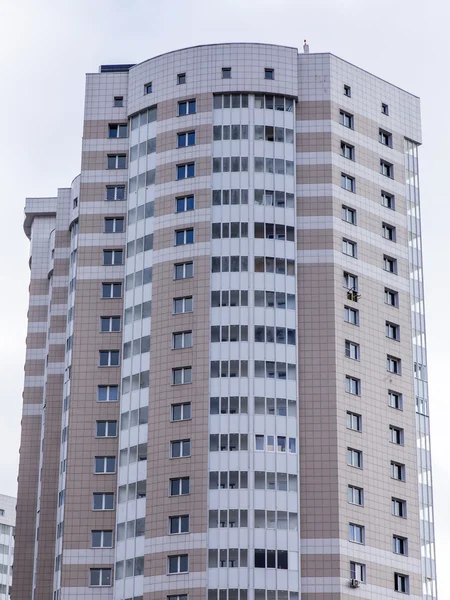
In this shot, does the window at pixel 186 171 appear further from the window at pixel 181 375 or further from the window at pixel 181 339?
the window at pixel 181 375

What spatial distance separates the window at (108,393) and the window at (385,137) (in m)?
28.1

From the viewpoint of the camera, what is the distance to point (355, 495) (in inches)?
3383

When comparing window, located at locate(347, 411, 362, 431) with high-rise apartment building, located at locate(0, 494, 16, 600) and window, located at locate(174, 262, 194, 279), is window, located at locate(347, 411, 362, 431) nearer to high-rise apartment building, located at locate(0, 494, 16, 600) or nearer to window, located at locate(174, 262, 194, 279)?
window, located at locate(174, 262, 194, 279)

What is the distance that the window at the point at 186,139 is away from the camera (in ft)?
306

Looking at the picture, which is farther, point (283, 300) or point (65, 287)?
point (65, 287)

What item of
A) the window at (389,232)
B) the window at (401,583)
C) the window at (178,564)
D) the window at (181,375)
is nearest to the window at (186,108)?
the window at (389,232)

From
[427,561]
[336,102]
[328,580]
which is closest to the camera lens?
[328,580]

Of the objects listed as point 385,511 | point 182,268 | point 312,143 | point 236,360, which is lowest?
point 385,511

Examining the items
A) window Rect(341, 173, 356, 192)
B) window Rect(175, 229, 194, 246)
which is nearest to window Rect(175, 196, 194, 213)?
window Rect(175, 229, 194, 246)

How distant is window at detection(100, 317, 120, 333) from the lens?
3664 inches

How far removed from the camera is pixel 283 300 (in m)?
88.9

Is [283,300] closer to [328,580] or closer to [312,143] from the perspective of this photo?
[312,143]

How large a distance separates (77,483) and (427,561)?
25.5m

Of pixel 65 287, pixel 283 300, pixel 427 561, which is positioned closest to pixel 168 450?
pixel 283 300
